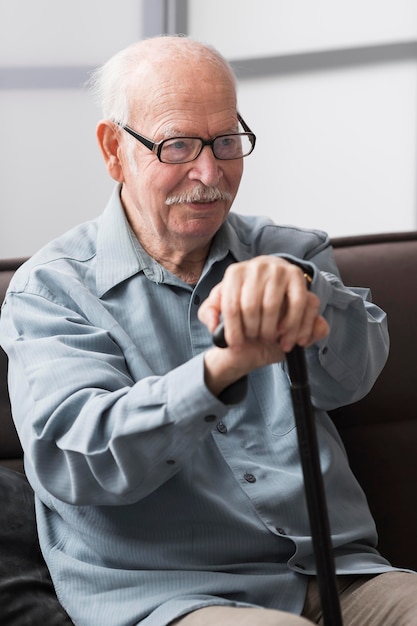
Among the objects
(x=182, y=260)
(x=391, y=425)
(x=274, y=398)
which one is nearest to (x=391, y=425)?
(x=391, y=425)

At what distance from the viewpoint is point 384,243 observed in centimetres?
211

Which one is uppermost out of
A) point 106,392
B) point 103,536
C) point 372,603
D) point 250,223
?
point 250,223

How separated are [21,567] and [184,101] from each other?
790mm

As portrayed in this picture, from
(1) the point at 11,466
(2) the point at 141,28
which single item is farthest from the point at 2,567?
(2) the point at 141,28

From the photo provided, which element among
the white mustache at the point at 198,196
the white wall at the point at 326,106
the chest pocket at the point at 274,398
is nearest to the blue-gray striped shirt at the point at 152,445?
the chest pocket at the point at 274,398

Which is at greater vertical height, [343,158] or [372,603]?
[343,158]

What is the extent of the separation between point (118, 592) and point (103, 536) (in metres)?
0.09

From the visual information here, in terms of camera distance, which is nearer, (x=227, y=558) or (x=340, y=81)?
(x=227, y=558)

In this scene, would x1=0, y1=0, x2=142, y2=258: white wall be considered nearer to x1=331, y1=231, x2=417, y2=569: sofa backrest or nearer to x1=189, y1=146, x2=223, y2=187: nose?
x1=331, y1=231, x2=417, y2=569: sofa backrest

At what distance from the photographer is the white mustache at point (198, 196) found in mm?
1651

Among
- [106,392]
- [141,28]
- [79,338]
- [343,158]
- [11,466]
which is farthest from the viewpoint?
[343,158]

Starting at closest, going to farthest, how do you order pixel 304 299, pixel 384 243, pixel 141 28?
1. pixel 304 299
2. pixel 384 243
3. pixel 141 28

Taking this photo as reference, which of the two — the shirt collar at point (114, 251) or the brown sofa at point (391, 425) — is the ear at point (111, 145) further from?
the brown sofa at point (391, 425)

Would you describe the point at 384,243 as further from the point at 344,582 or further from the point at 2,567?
the point at 2,567
